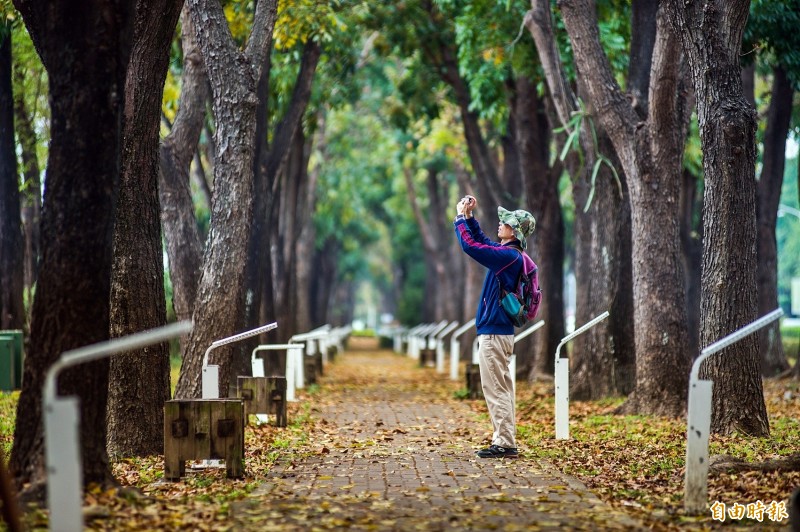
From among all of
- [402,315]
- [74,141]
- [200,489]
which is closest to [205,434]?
[200,489]

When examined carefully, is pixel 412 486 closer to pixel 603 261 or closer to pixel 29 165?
pixel 603 261

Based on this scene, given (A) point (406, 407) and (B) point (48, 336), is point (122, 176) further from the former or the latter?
(A) point (406, 407)

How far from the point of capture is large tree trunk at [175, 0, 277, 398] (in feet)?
44.8

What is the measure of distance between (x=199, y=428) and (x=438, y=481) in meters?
1.89

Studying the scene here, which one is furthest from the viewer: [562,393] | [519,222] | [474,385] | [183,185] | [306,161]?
[306,161]

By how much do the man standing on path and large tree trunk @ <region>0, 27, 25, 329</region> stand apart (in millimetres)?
11415

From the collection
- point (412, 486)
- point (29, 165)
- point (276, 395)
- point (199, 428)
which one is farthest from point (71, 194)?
point (29, 165)

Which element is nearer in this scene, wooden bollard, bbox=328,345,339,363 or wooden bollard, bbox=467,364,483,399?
wooden bollard, bbox=467,364,483,399

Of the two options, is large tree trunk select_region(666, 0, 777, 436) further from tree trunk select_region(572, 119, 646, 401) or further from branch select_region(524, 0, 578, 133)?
branch select_region(524, 0, 578, 133)

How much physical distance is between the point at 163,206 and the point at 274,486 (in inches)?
302

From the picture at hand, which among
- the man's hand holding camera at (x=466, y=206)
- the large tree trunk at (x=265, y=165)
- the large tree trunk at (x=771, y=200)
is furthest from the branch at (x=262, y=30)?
the large tree trunk at (x=771, y=200)

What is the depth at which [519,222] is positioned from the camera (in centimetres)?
1151

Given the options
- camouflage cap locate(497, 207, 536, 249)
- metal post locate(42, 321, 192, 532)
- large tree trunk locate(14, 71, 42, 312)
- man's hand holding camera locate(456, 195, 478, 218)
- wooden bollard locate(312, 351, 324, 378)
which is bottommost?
wooden bollard locate(312, 351, 324, 378)

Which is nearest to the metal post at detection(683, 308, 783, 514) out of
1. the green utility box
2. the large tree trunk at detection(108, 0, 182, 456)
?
the large tree trunk at detection(108, 0, 182, 456)
